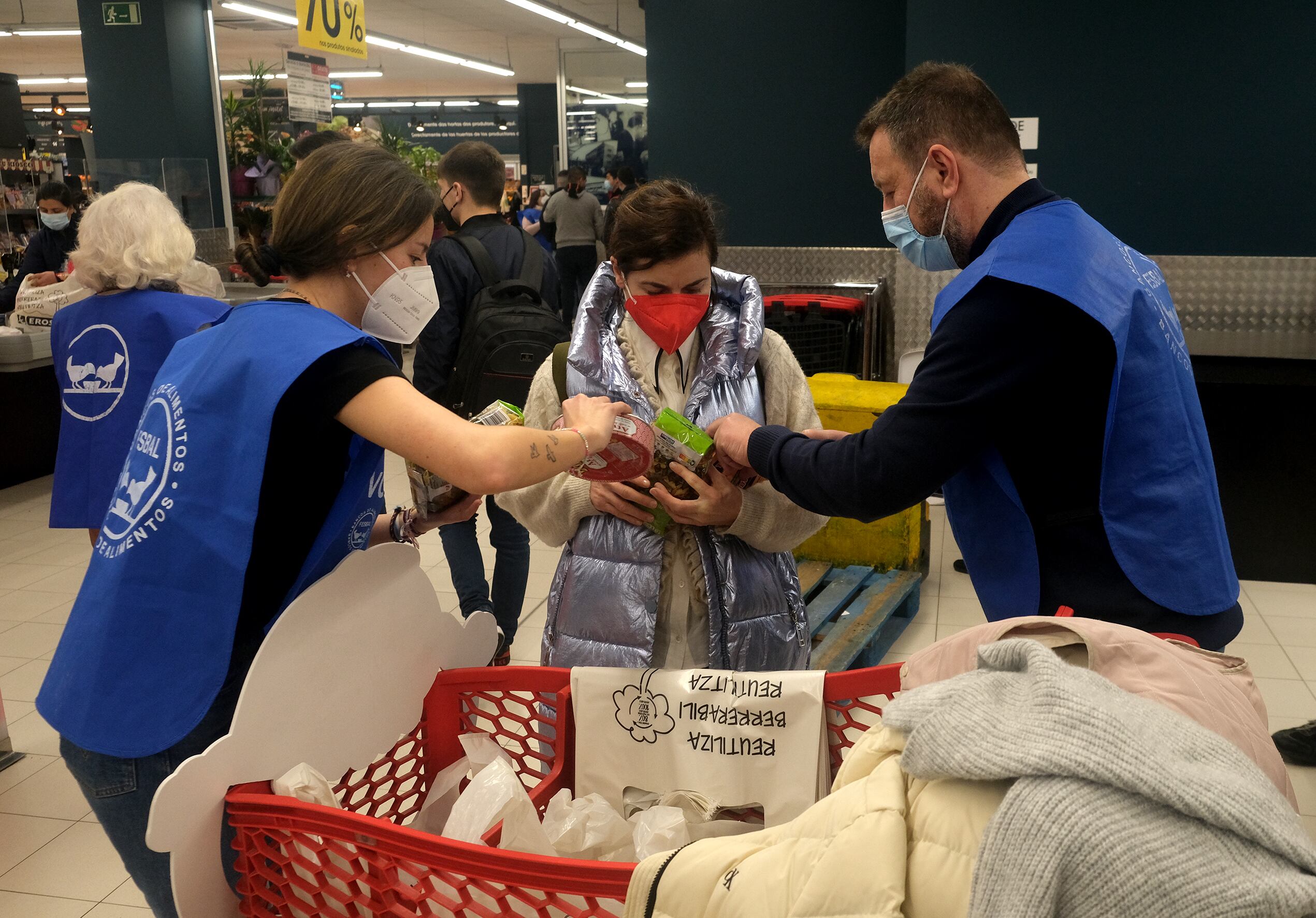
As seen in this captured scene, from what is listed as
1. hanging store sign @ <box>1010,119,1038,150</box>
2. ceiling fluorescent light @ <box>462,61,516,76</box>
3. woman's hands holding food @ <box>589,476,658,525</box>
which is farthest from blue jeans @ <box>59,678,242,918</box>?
ceiling fluorescent light @ <box>462,61,516,76</box>

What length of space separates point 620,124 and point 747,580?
15.7 m

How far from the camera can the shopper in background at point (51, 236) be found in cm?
680

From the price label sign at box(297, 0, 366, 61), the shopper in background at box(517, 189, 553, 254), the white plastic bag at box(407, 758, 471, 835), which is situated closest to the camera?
the white plastic bag at box(407, 758, 471, 835)

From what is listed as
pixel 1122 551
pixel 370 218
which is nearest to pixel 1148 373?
pixel 1122 551

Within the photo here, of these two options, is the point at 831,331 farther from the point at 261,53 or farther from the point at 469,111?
the point at 469,111

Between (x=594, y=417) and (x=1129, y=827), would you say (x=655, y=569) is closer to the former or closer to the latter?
(x=594, y=417)

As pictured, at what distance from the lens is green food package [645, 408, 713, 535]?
190 centimetres

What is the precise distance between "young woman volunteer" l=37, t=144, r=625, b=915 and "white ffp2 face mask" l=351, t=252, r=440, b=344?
0.26 meters

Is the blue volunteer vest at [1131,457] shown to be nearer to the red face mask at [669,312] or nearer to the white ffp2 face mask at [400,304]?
the red face mask at [669,312]

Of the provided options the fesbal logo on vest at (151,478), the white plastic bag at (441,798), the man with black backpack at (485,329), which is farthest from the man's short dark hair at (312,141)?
the white plastic bag at (441,798)

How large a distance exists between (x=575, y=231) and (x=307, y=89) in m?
3.25

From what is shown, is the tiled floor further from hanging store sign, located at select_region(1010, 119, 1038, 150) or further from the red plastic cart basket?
hanging store sign, located at select_region(1010, 119, 1038, 150)

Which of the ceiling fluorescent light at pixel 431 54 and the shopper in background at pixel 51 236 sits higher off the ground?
the ceiling fluorescent light at pixel 431 54

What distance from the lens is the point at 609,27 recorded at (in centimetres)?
1580
